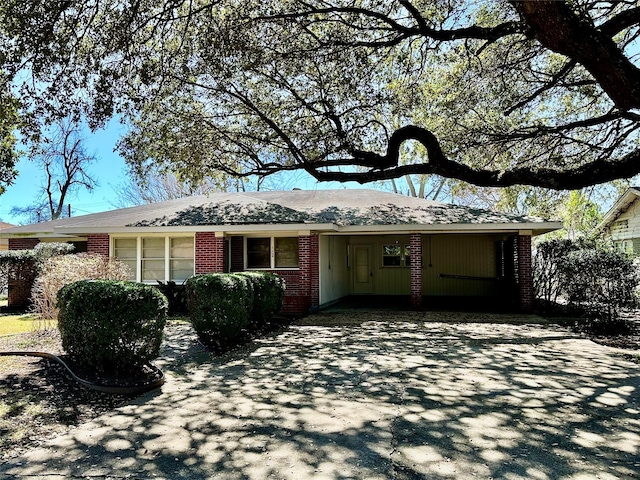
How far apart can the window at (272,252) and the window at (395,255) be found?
19.2 feet

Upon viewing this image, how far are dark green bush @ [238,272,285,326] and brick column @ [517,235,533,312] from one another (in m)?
7.10

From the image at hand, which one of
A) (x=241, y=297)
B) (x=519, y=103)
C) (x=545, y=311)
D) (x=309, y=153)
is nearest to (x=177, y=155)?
(x=309, y=153)

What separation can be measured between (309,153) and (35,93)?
20.5 feet

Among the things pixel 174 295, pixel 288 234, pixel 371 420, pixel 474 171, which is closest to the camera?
pixel 371 420

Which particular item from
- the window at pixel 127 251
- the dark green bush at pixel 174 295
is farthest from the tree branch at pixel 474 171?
the window at pixel 127 251

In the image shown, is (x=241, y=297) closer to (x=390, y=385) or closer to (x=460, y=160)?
(x=390, y=385)

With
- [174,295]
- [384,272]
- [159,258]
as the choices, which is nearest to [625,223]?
[384,272]

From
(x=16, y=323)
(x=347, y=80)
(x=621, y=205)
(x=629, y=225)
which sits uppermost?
(x=347, y=80)

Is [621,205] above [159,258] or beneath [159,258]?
above

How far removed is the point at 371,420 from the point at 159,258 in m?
11.3

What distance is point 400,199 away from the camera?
16.6 m

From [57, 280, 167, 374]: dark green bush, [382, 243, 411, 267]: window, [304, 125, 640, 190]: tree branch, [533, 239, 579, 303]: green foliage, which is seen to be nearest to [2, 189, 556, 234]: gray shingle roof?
[533, 239, 579, 303]: green foliage

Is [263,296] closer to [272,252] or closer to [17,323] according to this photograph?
[272,252]

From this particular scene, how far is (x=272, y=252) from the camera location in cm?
1411
